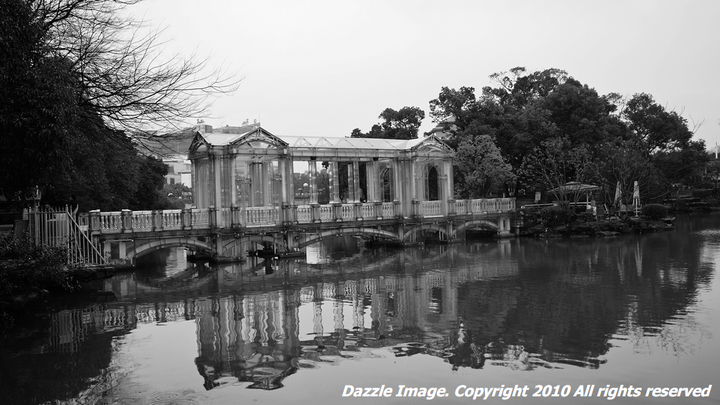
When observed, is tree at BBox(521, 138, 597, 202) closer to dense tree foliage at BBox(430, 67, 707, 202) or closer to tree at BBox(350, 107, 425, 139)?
dense tree foliage at BBox(430, 67, 707, 202)

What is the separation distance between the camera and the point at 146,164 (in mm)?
32344

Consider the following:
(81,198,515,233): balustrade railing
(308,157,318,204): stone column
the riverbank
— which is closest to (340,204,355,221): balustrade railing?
(81,198,515,233): balustrade railing

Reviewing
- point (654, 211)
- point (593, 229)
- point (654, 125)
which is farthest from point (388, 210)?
point (654, 125)

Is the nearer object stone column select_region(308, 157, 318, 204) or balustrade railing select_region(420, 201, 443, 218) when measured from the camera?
stone column select_region(308, 157, 318, 204)

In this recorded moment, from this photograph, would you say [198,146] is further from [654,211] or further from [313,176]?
[654,211]

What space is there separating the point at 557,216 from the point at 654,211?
6688mm

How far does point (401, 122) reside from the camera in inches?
1629

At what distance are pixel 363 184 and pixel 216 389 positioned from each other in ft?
103

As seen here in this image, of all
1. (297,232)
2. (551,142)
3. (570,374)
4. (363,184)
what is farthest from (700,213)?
(570,374)

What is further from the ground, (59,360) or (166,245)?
(166,245)

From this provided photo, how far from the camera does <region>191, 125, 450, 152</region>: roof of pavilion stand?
22656 millimetres

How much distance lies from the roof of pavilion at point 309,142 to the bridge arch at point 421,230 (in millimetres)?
3469

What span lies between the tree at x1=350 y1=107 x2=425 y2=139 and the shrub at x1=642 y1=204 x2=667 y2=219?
48.8 feet

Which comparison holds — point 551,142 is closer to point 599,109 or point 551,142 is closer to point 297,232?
point 599,109
